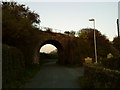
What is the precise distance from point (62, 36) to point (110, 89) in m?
40.4

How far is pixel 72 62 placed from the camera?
45.5 metres

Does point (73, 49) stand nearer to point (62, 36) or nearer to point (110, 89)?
point (62, 36)

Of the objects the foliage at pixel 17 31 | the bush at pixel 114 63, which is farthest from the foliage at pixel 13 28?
the bush at pixel 114 63

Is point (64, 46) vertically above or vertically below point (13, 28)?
below

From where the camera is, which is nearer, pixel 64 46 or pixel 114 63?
pixel 114 63

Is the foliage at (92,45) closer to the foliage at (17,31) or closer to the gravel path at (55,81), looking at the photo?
the foliage at (17,31)

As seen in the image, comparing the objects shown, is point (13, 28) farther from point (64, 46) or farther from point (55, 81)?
point (64, 46)

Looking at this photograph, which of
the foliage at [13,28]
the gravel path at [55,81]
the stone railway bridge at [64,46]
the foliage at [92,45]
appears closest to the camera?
the gravel path at [55,81]

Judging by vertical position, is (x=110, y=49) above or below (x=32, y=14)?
below

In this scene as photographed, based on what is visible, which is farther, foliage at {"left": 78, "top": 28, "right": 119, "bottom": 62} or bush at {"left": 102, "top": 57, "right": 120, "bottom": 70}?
foliage at {"left": 78, "top": 28, "right": 119, "bottom": 62}

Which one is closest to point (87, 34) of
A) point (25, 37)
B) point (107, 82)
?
point (25, 37)

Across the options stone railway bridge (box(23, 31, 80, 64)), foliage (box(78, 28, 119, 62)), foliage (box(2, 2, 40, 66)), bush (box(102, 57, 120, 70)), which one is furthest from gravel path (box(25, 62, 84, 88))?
foliage (box(78, 28, 119, 62))

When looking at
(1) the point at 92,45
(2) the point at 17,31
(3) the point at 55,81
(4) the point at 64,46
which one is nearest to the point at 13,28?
(2) the point at 17,31

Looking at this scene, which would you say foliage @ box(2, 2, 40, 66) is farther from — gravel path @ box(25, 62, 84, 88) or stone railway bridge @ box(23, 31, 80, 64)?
stone railway bridge @ box(23, 31, 80, 64)
